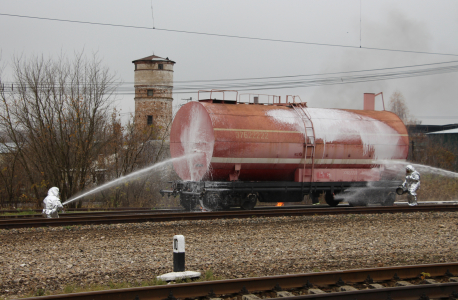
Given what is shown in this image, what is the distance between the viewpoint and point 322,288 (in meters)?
6.39

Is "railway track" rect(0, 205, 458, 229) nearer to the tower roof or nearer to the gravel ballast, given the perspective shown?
the gravel ballast

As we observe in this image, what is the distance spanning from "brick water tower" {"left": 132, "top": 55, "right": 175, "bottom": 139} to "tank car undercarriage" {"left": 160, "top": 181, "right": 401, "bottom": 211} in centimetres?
2834

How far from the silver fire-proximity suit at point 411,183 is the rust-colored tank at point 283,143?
86 centimetres

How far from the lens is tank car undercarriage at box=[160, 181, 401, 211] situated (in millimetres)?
15023

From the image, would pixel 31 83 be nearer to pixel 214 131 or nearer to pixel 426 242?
pixel 214 131

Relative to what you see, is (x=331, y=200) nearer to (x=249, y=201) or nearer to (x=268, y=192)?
(x=268, y=192)

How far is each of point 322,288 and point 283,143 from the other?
366 inches

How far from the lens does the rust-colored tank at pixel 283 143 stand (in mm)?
14832

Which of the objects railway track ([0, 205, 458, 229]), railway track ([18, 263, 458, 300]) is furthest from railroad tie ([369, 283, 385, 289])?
railway track ([0, 205, 458, 229])

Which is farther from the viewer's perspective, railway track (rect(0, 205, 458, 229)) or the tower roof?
the tower roof

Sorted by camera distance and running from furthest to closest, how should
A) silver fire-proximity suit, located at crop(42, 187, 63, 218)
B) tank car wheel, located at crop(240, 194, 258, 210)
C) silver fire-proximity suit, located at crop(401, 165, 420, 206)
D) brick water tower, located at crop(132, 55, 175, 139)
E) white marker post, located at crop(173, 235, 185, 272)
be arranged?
brick water tower, located at crop(132, 55, 175, 139), silver fire-proximity suit, located at crop(401, 165, 420, 206), tank car wheel, located at crop(240, 194, 258, 210), silver fire-proximity suit, located at crop(42, 187, 63, 218), white marker post, located at crop(173, 235, 185, 272)

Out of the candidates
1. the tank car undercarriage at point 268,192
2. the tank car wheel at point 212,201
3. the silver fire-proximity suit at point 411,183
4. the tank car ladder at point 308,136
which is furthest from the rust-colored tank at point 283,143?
the silver fire-proximity suit at point 411,183

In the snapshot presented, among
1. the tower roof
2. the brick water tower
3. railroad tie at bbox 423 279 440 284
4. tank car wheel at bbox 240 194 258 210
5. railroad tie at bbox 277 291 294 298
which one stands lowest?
railroad tie at bbox 277 291 294 298

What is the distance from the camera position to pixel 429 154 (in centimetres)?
3897
